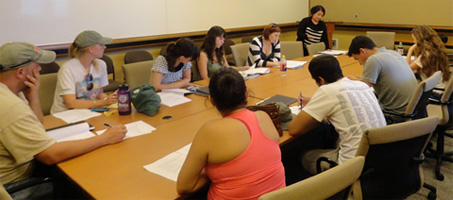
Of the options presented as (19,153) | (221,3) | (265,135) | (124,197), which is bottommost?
(124,197)

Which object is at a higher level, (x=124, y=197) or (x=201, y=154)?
(x=201, y=154)

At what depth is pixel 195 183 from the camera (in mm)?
1375

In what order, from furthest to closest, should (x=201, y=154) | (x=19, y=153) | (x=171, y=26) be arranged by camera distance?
1. (x=171, y=26)
2. (x=19, y=153)
3. (x=201, y=154)

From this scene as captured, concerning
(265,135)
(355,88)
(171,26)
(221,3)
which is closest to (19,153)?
(265,135)

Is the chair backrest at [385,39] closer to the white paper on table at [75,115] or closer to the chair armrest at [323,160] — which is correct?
the chair armrest at [323,160]

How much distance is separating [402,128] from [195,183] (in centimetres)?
98

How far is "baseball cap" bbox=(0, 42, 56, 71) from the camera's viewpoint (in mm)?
1683

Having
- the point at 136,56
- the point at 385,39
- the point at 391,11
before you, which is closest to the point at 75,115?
the point at 136,56

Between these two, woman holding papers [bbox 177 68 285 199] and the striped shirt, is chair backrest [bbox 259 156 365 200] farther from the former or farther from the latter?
the striped shirt

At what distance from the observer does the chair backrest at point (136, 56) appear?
4.51m

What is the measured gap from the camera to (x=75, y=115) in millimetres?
2312

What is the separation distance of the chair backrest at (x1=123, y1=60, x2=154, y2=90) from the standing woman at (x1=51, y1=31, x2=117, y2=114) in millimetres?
393

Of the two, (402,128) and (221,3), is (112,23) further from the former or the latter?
(402,128)

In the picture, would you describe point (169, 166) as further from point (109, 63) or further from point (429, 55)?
point (109, 63)
